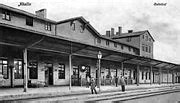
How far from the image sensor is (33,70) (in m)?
24.1

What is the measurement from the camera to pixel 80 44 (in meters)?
19.9

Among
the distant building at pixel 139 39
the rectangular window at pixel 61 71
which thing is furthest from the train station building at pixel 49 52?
the distant building at pixel 139 39

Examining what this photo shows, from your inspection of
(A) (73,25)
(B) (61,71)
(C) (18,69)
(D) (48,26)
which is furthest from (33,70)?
(A) (73,25)

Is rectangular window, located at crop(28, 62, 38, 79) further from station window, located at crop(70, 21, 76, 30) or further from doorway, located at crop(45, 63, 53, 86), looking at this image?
station window, located at crop(70, 21, 76, 30)

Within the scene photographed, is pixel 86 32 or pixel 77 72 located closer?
pixel 77 72

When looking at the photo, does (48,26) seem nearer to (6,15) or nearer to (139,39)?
(6,15)

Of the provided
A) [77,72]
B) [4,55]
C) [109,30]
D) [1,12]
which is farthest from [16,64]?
[109,30]

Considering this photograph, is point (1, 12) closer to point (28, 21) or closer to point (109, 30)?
point (28, 21)

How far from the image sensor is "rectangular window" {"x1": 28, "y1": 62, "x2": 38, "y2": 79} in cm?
2382

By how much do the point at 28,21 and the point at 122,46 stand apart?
897 inches

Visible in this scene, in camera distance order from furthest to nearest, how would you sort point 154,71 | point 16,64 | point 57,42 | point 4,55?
1. point 154,71
2. point 16,64
3. point 4,55
4. point 57,42

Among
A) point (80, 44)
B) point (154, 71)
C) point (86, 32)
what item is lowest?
point (154, 71)

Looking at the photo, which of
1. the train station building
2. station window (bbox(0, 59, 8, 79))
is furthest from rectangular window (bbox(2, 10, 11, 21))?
station window (bbox(0, 59, 8, 79))

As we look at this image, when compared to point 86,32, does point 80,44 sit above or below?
below
